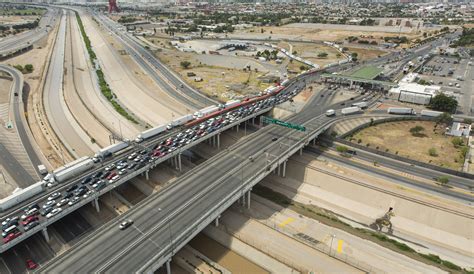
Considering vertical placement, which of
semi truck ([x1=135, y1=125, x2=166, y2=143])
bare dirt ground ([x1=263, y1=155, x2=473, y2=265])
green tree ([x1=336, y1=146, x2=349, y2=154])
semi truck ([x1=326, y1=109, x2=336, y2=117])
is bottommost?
bare dirt ground ([x1=263, y1=155, x2=473, y2=265])

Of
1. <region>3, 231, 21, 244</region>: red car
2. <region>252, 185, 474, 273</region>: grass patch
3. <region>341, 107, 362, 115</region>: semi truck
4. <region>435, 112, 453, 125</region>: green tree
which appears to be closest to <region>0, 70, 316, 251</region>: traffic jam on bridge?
<region>3, 231, 21, 244</region>: red car

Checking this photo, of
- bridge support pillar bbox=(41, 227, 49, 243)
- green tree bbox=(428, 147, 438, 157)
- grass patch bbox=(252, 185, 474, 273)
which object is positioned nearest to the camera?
grass patch bbox=(252, 185, 474, 273)

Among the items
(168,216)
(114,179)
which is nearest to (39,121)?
(114,179)

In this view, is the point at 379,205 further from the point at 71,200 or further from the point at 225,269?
the point at 71,200

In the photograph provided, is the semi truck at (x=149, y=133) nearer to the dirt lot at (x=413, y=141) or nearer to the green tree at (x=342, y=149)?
the green tree at (x=342, y=149)

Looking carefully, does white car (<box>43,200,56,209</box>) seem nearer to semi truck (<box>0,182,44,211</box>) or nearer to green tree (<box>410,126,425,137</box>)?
semi truck (<box>0,182,44,211</box>)

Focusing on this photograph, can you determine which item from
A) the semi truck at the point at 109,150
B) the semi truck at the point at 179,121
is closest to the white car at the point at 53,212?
the semi truck at the point at 109,150

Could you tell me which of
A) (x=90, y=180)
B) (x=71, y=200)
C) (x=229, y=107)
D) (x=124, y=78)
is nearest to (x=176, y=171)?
(x=90, y=180)
